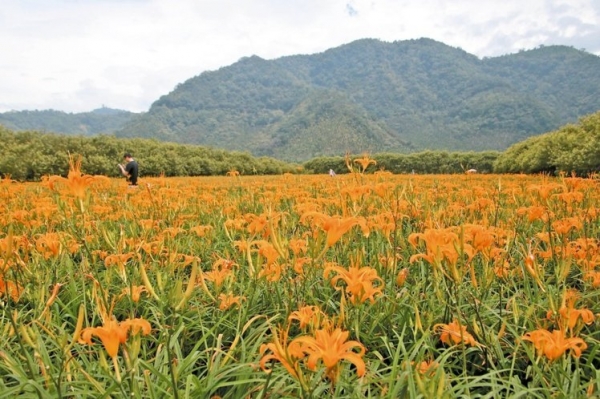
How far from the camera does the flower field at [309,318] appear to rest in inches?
43.2

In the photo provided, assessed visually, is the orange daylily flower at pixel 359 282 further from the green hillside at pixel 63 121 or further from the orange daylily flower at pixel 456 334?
the green hillside at pixel 63 121

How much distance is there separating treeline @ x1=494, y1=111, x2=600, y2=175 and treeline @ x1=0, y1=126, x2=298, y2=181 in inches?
410

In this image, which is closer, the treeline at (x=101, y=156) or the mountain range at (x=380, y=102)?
the treeline at (x=101, y=156)

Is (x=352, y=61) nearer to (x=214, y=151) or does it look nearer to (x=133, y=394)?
(x=214, y=151)

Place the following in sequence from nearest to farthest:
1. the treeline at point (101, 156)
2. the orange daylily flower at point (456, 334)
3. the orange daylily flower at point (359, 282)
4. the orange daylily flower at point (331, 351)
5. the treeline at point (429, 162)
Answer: the orange daylily flower at point (331, 351)
the orange daylily flower at point (359, 282)
the orange daylily flower at point (456, 334)
the treeline at point (101, 156)
the treeline at point (429, 162)

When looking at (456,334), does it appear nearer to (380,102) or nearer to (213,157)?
(213,157)

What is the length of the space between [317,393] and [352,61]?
6937 inches

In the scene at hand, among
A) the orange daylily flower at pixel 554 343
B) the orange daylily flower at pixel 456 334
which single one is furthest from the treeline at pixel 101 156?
the orange daylily flower at pixel 554 343

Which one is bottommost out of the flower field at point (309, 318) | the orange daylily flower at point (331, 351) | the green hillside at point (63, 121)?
the flower field at point (309, 318)

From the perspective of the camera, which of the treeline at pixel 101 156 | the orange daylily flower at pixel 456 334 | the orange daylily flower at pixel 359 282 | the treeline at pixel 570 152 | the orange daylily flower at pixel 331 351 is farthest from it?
the treeline at pixel 101 156

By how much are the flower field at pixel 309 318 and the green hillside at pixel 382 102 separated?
214 ft

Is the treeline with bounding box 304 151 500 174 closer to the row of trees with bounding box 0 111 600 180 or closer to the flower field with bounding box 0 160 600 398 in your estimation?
the row of trees with bounding box 0 111 600 180

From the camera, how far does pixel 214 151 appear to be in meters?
30.5

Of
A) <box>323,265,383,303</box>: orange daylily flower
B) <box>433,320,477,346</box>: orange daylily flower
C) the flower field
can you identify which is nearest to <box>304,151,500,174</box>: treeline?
the flower field
